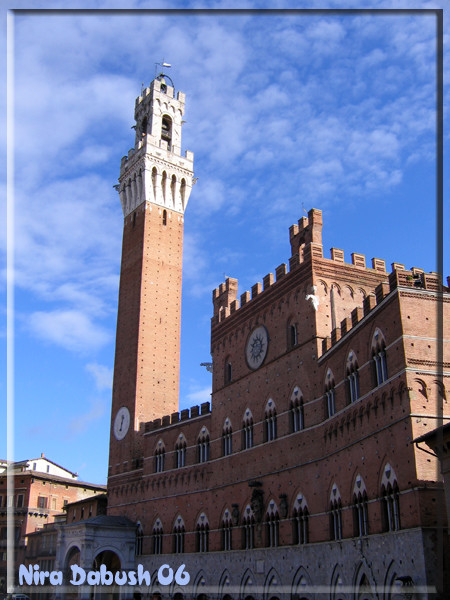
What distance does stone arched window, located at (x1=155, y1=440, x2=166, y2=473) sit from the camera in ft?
118

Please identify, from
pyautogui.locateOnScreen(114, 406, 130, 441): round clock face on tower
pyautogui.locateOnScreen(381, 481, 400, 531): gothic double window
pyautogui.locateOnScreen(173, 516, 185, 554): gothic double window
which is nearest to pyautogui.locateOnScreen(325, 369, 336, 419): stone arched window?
pyautogui.locateOnScreen(381, 481, 400, 531): gothic double window

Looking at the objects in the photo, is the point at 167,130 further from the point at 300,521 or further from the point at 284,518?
the point at 300,521

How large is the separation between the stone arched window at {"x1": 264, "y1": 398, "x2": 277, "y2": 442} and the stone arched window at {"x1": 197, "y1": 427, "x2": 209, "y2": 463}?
625 centimetres

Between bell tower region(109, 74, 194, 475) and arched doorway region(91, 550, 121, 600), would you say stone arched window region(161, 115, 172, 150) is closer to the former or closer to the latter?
bell tower region(109, 74, 194, 475)

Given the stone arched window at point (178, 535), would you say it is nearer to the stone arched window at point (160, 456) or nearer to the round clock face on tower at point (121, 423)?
the stone arched window at point (160, 456)

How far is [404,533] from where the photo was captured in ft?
53.8

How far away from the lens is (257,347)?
2953cm

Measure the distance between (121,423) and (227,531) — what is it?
13.9 metres

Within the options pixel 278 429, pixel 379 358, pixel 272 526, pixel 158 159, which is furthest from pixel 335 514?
pixel 158 159

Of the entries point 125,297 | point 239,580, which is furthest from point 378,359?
point 125,297

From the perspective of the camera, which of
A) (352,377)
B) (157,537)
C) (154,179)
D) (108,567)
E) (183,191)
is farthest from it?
(183,191)

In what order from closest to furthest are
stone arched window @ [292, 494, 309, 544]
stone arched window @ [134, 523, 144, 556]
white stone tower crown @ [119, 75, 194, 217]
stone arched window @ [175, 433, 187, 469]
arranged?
stone arched window @ [292, 494, 309, 544], stone arched window @ [175, 433, 187, 469], stone arched window @ [134, 523, 144, 556], white stone tower crown @ [119, 75, 194, 217]

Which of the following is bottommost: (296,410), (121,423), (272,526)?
(272,526)

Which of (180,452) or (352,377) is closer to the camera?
(352,377)
